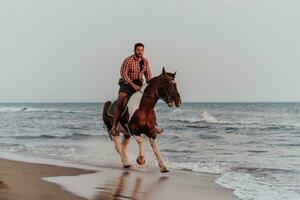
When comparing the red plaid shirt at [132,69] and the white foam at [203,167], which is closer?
the red plaid shirt at [132,69]

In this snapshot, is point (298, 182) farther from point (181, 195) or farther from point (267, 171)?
point (181, 195)

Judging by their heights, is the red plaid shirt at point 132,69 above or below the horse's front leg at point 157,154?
above

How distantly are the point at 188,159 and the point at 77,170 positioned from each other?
4079 mm

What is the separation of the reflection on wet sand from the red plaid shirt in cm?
216

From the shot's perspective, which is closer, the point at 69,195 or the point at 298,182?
the point at 69,195

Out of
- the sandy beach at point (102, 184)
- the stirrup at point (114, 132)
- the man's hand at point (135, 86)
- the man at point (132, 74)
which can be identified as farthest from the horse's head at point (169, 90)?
the stirrup at point (114, 132)

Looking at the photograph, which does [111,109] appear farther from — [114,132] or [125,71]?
[125,71]

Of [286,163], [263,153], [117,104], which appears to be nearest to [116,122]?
[117,104]

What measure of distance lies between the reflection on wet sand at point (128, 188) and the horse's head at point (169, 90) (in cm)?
143

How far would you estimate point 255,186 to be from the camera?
883 cm

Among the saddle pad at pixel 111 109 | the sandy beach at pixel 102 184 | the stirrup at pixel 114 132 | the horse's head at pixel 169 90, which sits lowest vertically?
the sandy beach at pixel 102 184

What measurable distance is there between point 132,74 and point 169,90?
128 cm

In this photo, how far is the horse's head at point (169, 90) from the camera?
31.6 feet

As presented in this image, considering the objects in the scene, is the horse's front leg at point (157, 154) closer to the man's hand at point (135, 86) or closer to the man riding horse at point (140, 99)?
the man riding horse at point (140, 99)
